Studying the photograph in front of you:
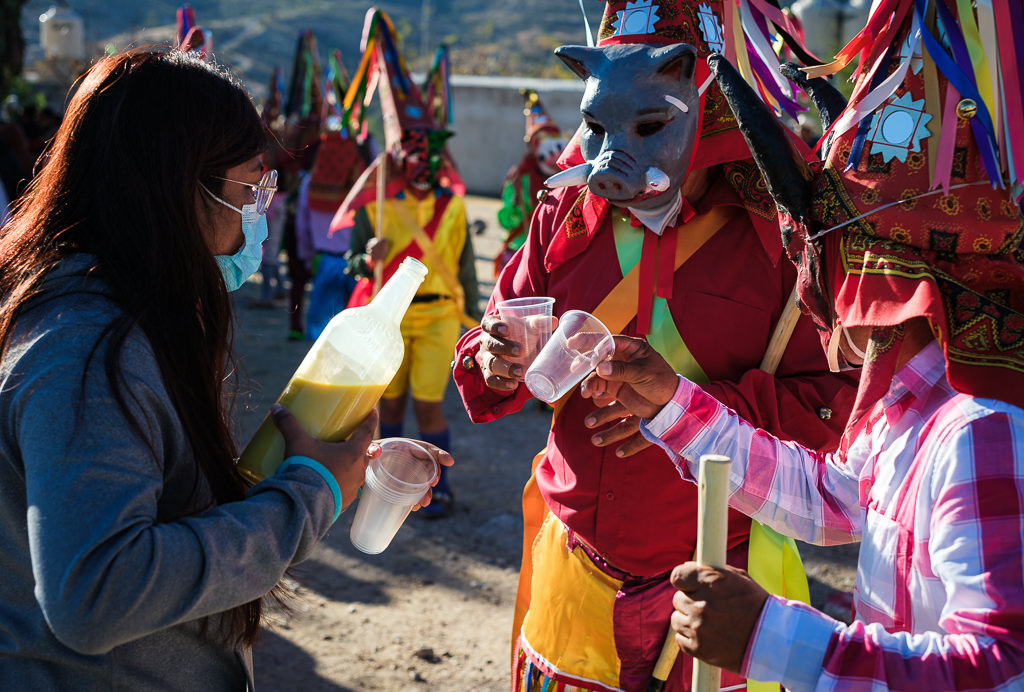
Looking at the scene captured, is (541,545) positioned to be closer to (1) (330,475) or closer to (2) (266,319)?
(1) (330,475)

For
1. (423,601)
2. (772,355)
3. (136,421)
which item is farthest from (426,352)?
(136,421)

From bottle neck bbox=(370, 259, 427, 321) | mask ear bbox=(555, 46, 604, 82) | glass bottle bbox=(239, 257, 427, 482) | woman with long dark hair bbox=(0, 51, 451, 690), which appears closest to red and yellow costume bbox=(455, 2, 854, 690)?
mask ear bbox=(555, 46, 604, 82)

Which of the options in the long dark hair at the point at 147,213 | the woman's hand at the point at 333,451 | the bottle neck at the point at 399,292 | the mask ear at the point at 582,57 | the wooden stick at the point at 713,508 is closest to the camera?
the wooden stick at the point at 713,508

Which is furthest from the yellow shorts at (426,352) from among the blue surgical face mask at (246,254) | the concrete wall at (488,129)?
the concrete wall at (488,129)

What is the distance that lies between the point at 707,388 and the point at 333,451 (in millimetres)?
988

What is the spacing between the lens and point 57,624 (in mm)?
1326

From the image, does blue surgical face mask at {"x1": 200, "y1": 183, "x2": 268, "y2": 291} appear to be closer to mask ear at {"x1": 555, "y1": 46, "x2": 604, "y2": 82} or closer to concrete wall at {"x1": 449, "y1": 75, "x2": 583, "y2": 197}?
mask ear at {"x1": 555, "y1": 46, "x2": 604, "y2": 82}

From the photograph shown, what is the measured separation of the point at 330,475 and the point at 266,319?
373 inches

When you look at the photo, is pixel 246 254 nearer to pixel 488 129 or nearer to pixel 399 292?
pixel 399 292

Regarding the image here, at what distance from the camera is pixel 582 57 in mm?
2439

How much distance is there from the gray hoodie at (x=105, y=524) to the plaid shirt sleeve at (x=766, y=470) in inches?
30.5

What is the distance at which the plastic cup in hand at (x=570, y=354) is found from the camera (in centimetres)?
195

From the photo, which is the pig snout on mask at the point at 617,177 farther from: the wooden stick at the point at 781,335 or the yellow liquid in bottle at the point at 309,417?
the yellow liquid in bottle at the point at 309,417

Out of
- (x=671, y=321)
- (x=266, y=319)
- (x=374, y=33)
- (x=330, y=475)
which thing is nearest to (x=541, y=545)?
(x=671, y=321)
